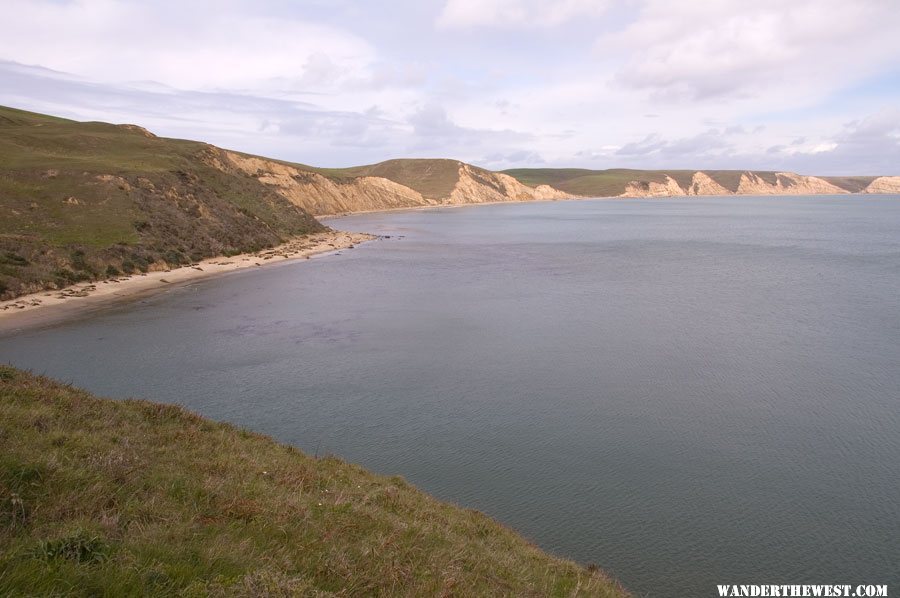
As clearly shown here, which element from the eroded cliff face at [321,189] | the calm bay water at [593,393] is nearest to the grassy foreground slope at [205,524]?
the calm bay water at [593,393]

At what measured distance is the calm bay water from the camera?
12984 millimetres

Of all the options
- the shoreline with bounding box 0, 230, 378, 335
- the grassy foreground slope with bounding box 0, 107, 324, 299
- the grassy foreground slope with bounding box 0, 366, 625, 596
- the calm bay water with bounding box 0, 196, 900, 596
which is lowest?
the calm bay water with bounding box 0, 196, 900, 596

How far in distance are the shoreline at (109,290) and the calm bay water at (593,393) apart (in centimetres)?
187

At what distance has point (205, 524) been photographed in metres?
7.10

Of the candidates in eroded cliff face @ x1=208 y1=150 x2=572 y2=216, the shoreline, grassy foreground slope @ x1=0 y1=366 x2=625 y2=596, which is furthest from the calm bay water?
eroded cliff face @ x1=208 y1=150 x2=572 y2=216

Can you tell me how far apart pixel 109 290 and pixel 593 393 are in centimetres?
3283

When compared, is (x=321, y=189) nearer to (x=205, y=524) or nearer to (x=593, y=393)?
(x=593, y=393)

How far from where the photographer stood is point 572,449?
55.4 ft

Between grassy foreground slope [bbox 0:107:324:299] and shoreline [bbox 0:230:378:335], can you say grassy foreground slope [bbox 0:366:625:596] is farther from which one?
grassy foreground slope [bbox 0:107:324:299]

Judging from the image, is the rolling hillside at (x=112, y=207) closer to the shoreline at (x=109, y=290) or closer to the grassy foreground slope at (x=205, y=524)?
the shoreline at (x=109, y=290)

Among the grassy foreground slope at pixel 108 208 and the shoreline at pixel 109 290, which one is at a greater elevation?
the grassy foreground slope at pixel 108 208

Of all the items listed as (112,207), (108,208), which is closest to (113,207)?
(112,207)

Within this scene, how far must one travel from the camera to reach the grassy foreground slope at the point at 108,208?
39.6m

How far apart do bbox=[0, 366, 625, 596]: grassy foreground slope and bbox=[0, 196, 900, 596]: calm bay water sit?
344 cm
